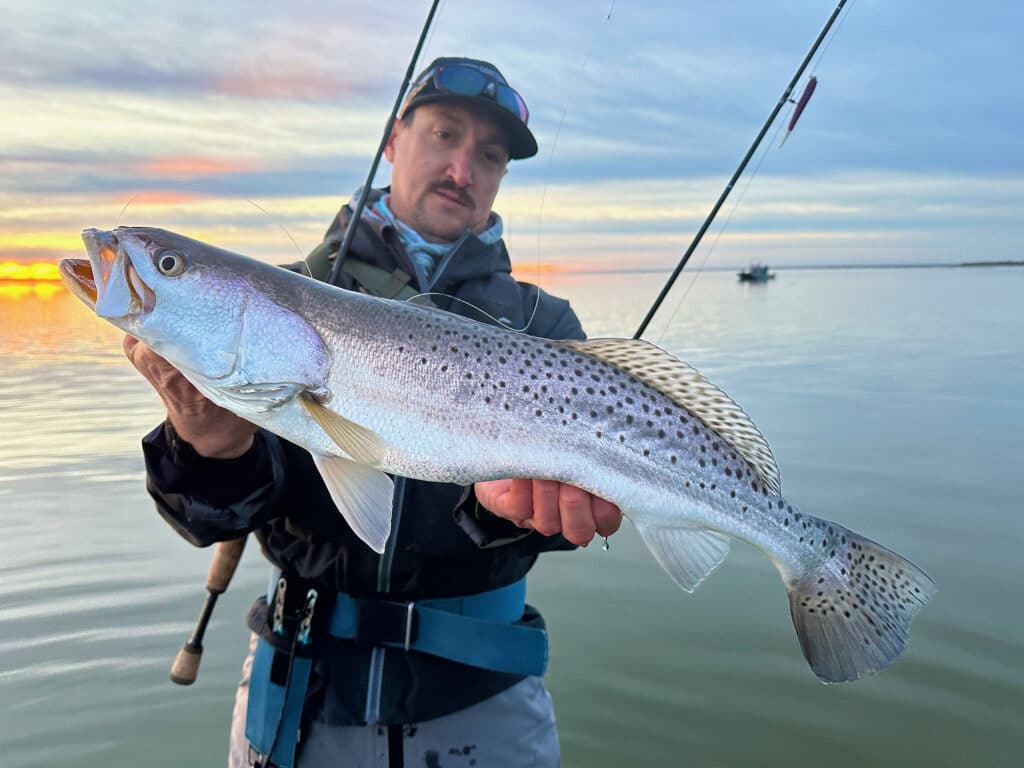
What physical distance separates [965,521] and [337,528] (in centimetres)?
785

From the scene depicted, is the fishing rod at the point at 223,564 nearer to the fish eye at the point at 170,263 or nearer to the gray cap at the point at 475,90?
the gray cap at the point at 475,90

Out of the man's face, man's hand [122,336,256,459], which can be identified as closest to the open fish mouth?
man's hand [122,336,256,459]

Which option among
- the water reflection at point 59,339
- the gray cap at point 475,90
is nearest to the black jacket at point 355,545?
the gray cap at point 475,90

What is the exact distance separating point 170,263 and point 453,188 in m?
1.76

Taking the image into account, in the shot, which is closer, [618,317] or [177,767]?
[177,767]

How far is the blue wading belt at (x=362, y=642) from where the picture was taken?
3.06m

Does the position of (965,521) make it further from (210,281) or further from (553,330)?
(210,281)

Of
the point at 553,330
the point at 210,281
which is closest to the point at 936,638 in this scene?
the point at 553,330

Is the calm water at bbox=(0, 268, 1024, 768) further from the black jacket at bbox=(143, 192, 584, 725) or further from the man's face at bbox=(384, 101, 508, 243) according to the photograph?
the man's face at bbox=(384, 101, 508, 243)

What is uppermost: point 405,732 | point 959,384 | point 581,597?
point 959,384

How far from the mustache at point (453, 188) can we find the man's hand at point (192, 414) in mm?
1743

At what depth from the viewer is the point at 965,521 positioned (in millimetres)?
8570

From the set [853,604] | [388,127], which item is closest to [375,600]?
[853,604]

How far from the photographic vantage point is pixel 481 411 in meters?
2.69
